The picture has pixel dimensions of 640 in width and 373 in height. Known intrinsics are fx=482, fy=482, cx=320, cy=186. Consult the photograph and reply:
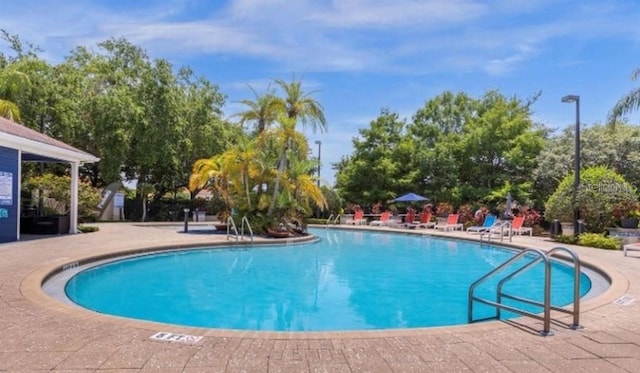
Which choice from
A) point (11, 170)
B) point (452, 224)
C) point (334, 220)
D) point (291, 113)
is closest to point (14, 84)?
point (11, 170)

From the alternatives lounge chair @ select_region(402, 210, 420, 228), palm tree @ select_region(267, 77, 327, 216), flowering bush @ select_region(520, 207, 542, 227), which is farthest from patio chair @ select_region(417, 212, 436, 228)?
palm tree @ select_region(267, 77, 327, 216)

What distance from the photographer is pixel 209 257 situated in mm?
13391

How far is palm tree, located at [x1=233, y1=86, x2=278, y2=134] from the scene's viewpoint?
18.3 metres

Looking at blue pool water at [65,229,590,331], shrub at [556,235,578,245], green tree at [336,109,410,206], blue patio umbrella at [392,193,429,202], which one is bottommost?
blue pool water at [65,229,590,331]

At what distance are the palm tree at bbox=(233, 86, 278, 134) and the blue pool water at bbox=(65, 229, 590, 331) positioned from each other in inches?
230

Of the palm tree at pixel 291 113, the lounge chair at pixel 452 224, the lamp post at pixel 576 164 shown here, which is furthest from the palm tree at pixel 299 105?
the lamp post at pixel 576 164

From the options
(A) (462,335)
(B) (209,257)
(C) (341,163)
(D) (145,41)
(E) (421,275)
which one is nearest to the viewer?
(A) (462,335)

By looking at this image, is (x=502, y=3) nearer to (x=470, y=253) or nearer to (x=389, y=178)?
(x=470, y=253)

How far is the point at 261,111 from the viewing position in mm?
18578

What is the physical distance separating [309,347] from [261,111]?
1505 cm

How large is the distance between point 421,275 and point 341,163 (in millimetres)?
29588

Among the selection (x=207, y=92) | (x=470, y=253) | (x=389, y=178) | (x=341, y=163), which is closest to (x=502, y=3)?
(x=470, y=253)

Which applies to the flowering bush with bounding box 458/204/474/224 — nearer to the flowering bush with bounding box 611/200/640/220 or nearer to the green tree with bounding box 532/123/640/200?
the green tree with bounding box 532/123/640/200

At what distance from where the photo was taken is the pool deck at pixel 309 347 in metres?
3.84
